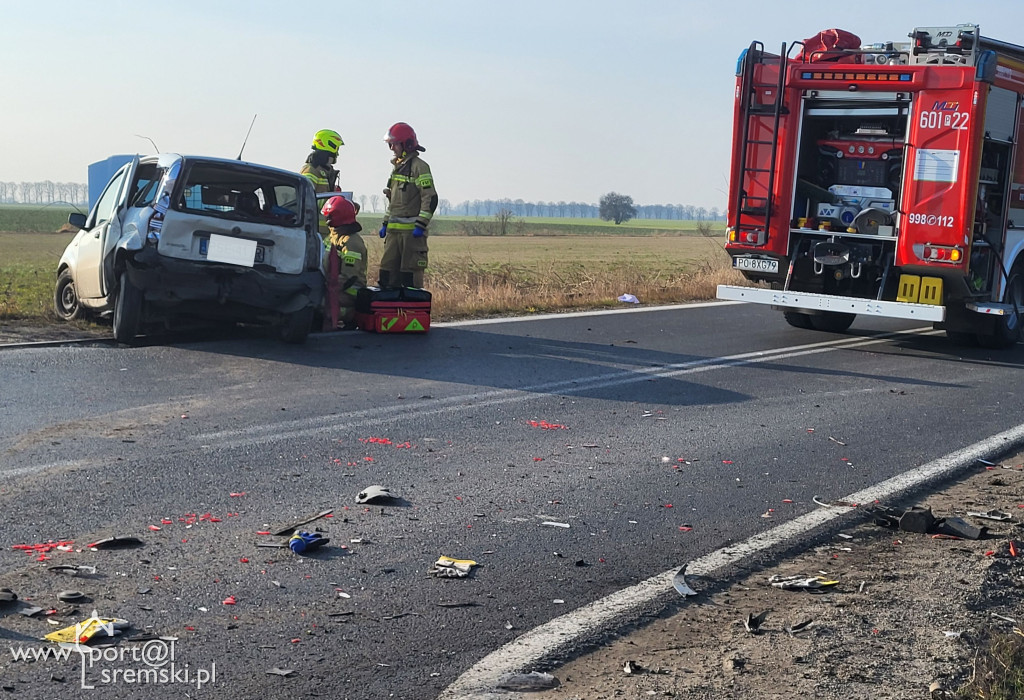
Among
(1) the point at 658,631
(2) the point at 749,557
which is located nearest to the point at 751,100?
(2) the point at 749,557

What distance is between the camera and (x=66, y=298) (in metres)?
11.2

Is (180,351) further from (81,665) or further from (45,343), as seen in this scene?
(81,665)

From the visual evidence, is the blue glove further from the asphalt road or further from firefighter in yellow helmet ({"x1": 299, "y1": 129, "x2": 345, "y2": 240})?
firefighter in yellow helmet ({"x1": 299, "y1": 129, "x2": 345, "y2": 240})

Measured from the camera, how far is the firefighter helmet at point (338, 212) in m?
11.5

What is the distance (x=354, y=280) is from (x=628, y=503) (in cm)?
681

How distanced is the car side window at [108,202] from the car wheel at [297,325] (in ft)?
6.44

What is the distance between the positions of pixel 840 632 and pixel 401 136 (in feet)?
31.2

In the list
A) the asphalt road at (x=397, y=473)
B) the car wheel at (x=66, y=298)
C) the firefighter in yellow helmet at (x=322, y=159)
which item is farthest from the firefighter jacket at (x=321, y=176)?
the car wheel at (x=66, y=298)

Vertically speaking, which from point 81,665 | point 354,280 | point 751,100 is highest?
point 751,100

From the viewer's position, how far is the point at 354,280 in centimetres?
1184

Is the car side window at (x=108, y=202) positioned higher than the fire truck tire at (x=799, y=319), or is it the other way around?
the car side window at (x=108, y=202)

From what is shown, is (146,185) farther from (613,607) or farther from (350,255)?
(613,607)

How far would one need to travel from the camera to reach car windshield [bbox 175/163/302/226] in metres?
10.0

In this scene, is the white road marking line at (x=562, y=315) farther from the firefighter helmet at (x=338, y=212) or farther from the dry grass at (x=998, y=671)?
the dry grass at (x=998, y=671)
